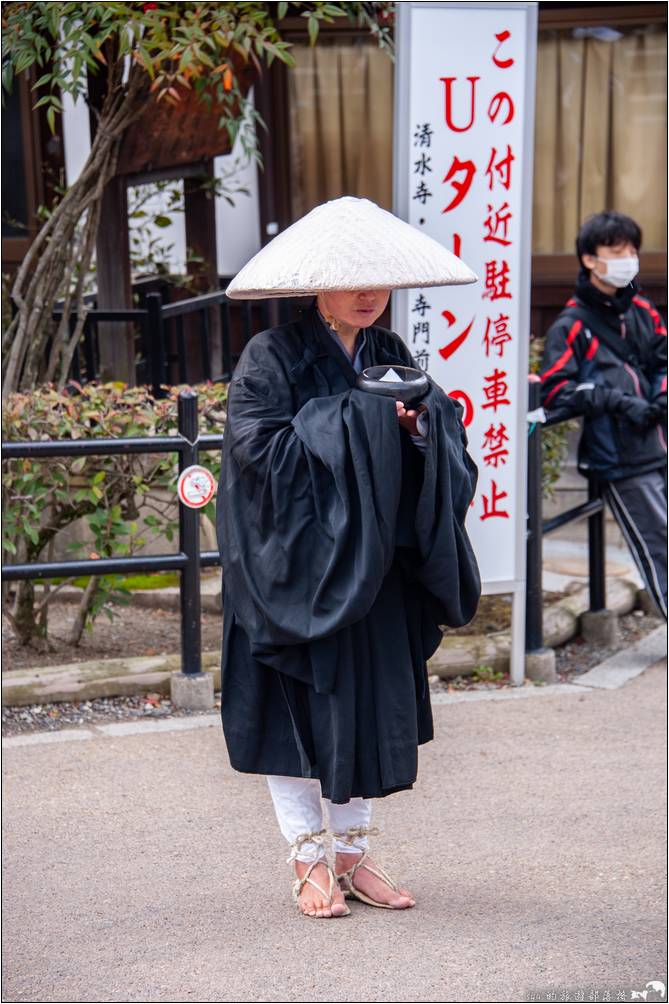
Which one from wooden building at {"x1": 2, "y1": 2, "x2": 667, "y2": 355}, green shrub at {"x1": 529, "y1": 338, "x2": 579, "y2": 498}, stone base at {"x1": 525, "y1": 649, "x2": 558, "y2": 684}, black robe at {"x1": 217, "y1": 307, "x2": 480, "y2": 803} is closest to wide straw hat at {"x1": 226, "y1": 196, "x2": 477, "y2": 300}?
black robe at {"x1": 217, "y1": 307, "x2": 480, "y2": 803}

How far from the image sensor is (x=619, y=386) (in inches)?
225

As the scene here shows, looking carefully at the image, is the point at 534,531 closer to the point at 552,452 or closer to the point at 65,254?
the point at 552,452

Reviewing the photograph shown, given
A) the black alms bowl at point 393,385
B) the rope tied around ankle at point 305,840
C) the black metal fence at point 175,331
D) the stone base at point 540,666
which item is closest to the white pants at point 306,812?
the rope tied around ankle at point 305,840

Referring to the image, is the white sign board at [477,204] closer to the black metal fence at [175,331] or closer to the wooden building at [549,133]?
the black metal fence at [175,331]

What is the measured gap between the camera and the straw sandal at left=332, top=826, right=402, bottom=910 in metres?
3.57

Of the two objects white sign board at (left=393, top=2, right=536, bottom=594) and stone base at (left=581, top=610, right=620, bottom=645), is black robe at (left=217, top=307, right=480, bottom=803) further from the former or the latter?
stone base at (left=581, top=610, right=620, bottom=645)

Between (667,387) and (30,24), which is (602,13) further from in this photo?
(30,24)

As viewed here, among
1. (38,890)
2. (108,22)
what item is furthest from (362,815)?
(108,22)

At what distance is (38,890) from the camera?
369 centimetres

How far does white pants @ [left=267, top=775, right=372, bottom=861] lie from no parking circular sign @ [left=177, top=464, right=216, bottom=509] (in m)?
1.73

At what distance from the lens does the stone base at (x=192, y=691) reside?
516 cm

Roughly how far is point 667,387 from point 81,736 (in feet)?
9.68

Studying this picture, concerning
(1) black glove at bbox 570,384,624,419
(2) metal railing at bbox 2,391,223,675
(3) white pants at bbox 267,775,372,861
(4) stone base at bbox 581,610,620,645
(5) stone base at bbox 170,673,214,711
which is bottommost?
(4) stone base at bbox 581,610,620,645

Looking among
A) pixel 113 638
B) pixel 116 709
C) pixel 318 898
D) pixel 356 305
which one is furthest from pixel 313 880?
pixel 113 638
